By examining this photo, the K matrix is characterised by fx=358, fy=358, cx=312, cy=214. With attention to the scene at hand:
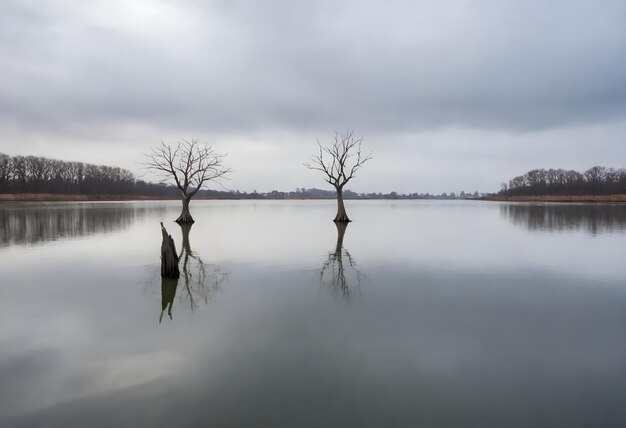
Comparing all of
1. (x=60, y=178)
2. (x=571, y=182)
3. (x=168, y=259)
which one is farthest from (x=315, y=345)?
(x=571, y=182)

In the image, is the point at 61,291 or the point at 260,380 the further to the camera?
the point at 61,291

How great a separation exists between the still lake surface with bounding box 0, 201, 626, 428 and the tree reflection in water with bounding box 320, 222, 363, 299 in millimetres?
100

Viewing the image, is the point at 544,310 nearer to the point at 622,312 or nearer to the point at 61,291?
the point at 622,312

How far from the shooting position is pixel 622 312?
288 inches

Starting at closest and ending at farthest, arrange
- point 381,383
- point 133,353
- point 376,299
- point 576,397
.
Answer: point 576,397 → point 381,383 → point 133,353 → point 376,299

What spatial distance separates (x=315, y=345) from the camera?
5.71 metres

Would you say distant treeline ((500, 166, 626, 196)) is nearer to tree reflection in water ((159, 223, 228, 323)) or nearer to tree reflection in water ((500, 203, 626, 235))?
tree reflection in water ((500, 203, 626, 235))

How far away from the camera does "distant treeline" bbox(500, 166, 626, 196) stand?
104 m

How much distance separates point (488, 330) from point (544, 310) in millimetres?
2084

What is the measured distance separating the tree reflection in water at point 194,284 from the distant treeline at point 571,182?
4825 inches

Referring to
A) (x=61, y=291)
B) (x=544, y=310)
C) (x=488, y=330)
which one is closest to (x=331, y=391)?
(x=488, y=330)

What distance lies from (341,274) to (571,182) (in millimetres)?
130566

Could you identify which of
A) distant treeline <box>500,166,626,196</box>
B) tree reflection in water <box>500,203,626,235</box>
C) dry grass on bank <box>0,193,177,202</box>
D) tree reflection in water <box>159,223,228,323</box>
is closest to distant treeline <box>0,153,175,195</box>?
dry grass on bank <box>0,193,177,202</box>

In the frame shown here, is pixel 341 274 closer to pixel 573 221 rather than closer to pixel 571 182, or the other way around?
pixel 573 221
